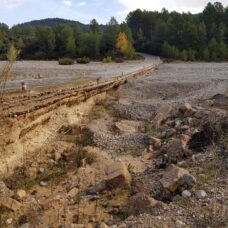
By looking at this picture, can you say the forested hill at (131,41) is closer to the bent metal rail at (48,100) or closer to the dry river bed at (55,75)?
the dry river bed at (55,75)

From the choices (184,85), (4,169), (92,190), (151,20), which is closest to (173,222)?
(92,190)

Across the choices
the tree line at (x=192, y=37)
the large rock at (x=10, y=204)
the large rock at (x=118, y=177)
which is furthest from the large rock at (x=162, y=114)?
the tree line at (x=192, y=37)

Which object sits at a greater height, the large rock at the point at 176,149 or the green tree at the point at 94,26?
the green tree at the point at 94,26

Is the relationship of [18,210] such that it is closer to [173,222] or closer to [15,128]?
[173,222]

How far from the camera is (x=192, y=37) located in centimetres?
8225

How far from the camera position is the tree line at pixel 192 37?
247 ft

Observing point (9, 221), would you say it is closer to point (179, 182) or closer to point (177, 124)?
point (179, 182)

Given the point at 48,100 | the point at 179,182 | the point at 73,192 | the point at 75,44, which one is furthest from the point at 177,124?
the point at 75,44

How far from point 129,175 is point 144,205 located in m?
2.38

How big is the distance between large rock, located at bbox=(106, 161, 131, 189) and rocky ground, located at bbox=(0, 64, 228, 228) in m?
0.02

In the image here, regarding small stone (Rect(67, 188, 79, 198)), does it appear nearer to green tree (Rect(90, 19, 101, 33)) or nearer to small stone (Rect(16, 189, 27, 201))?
small stone (Rect(16, 189, 27, 201))

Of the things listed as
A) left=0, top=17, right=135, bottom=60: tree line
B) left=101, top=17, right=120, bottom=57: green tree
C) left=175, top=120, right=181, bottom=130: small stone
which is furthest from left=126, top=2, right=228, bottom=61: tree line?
left=175, top=120, right=181, bottom=130: small stone

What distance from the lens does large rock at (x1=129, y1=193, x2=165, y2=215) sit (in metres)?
8.70

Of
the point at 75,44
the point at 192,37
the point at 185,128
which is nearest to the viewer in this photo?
the point at 185,128
